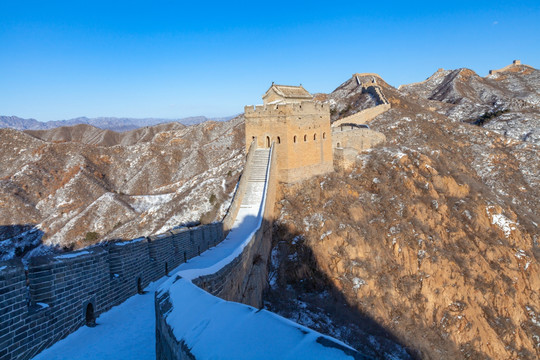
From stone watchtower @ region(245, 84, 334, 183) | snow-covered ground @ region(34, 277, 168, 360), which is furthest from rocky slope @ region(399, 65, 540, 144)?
snow-covered ground @ region(34, 277, 168, 360)

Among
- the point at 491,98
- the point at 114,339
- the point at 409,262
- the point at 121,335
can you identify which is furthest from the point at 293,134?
the point at 491,98

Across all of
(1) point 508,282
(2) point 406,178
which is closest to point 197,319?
(1) point 508,282

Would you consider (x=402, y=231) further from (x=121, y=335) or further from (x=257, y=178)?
(x=121, y=335)

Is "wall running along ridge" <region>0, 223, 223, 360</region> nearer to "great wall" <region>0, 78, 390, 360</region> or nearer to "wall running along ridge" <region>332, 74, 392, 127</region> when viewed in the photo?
"great wall" <region>0, 78, 390, 360</region>

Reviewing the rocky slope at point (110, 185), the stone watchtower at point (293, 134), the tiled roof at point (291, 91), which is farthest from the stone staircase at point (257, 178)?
the tiled roof at point (291, 91)

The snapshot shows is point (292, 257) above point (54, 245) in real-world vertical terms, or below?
above

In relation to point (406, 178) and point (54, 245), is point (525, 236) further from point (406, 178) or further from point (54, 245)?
point (54, 245)
